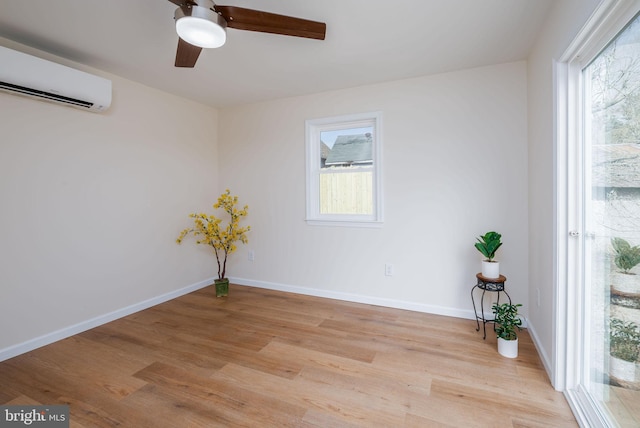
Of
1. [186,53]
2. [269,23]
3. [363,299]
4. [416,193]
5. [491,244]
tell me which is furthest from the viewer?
[363,299]

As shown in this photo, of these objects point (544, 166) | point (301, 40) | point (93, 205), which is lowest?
point (93, 205)

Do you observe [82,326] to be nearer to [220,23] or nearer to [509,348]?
[220,23]

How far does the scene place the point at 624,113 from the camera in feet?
3.89

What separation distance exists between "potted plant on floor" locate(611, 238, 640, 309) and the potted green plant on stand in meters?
3.18

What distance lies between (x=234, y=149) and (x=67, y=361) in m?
2.67

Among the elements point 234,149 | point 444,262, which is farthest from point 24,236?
point 444,262

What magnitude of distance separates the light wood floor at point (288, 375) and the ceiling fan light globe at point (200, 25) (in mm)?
2021

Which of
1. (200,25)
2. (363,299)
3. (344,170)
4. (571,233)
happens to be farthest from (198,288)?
(571,233)

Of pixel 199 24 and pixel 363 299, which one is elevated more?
pixel 199 24

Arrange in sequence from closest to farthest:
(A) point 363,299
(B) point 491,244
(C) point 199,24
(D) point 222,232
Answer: (C) point 199,24 < (B) point 491,244 < (A) point 363,299 < (D) point 222,232

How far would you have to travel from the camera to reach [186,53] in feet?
5.96

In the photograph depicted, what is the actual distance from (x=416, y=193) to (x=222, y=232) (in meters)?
2.28

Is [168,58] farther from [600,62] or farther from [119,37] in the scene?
[600,62]

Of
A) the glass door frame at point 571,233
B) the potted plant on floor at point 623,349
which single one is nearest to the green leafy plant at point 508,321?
the glass door frame at point 571,233
